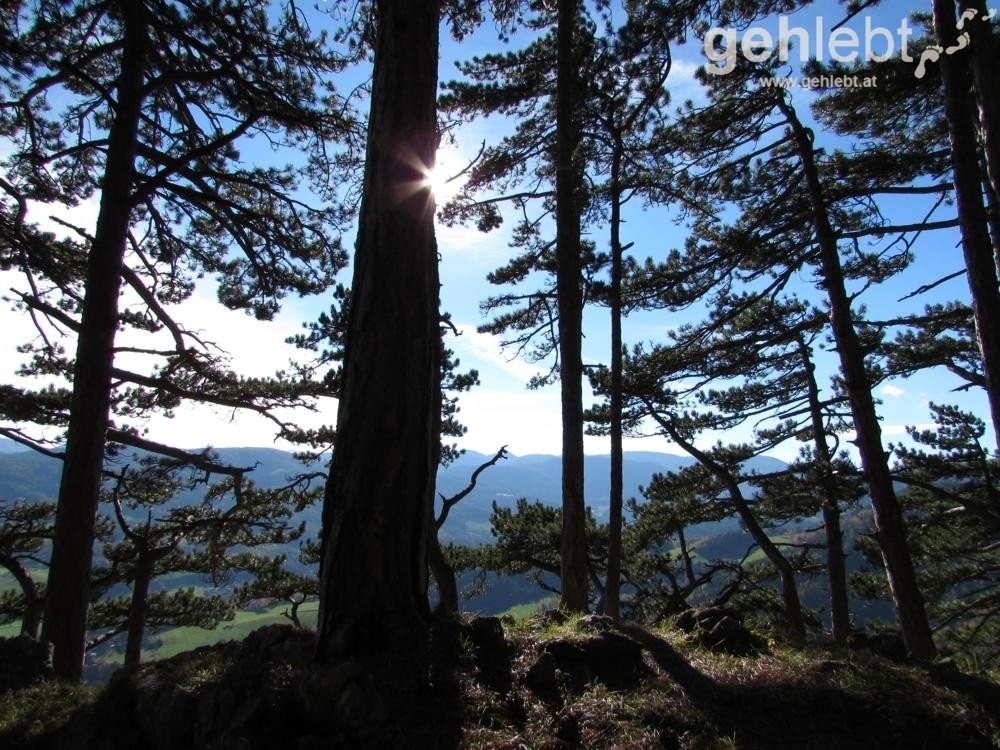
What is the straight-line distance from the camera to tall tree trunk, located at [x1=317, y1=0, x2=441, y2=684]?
126 inches

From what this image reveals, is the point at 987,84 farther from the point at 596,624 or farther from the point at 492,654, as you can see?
the point at 492,654

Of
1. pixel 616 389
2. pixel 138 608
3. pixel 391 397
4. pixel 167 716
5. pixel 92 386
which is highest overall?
pixel 616 389

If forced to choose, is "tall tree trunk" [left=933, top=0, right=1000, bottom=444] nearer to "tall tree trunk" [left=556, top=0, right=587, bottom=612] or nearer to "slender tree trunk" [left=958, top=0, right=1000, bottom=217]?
"slender tree trunk" [left=958, top=0, right=1000, bottom=217]

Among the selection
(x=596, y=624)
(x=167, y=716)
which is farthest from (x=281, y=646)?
(x=596, y=624)

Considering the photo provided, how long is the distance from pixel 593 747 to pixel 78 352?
7599 mm

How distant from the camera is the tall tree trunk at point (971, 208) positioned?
20.6 ft

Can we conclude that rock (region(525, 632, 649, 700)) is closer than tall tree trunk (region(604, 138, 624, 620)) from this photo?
Yes

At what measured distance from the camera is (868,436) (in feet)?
27.8

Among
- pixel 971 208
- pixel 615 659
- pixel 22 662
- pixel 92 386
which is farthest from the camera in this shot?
pixel 92 386

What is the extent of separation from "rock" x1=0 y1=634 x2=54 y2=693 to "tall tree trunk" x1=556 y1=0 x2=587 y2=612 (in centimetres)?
632

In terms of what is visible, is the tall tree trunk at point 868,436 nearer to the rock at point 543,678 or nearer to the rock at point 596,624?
the rock at point 596,624

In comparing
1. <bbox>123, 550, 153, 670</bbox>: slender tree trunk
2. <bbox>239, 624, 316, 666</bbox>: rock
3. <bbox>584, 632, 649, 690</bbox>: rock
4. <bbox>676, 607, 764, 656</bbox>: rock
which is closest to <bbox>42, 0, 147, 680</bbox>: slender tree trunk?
<bbox>239, 624, 316, 666</bbox>: rock

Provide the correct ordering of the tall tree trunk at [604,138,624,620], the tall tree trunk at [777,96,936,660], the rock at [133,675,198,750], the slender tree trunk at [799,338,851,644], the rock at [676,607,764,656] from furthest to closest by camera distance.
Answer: the slender tree trunk at [799,338,851,644] < the tall tree trunk at [604,138,624,620] < the tall tree trunk at [777,96,936,660] < the rock at [676,607,764,656] < the rock at [133,675,198,750]

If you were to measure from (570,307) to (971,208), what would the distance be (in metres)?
5.42
